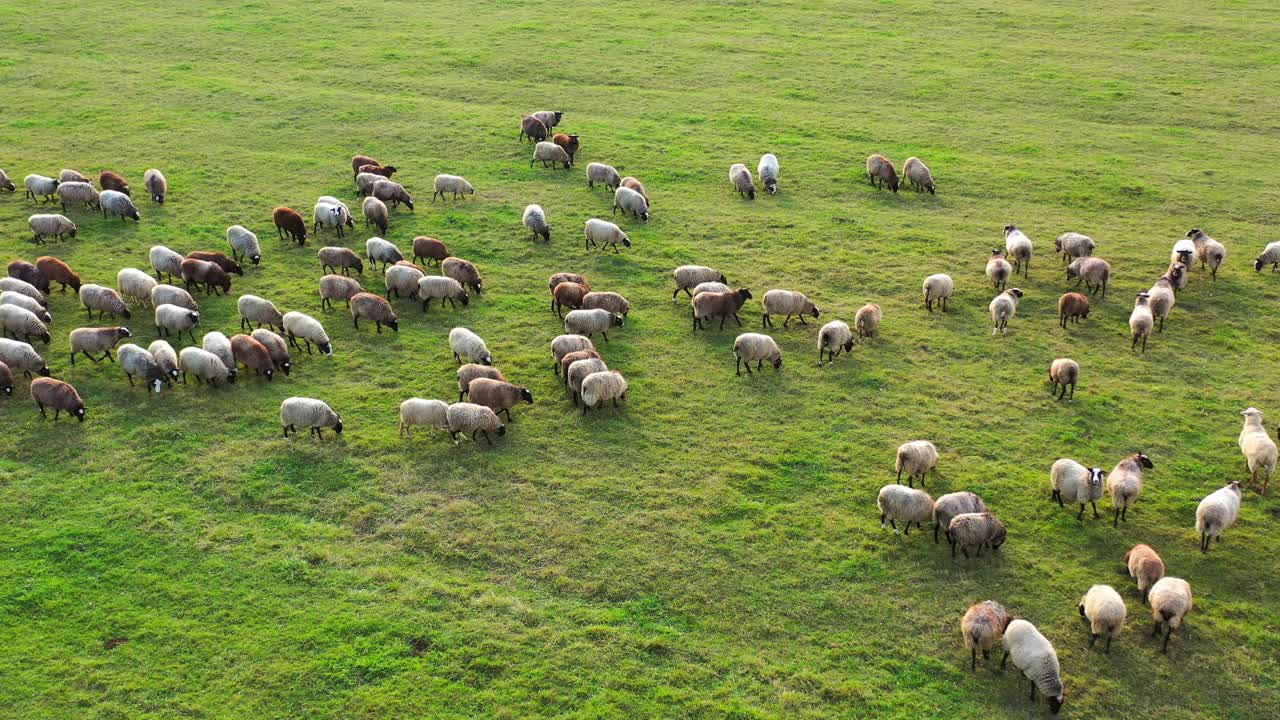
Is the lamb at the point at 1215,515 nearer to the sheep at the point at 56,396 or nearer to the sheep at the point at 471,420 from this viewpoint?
the sheep at the point at 471,420

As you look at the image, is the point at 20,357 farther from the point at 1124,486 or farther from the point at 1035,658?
the point at 1124,486

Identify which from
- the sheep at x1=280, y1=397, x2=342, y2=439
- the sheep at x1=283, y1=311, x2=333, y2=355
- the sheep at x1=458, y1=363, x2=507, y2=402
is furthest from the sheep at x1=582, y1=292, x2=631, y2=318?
the sheep at x1=280, y1=397, x2=342, y2=439

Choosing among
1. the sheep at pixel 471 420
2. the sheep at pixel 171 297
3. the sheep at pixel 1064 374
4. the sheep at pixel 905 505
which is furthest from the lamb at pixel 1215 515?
A: the sheep at pixel 171 297

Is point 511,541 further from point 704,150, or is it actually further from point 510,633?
point 704,150

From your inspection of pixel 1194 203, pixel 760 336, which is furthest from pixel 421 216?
pixel 1194 203

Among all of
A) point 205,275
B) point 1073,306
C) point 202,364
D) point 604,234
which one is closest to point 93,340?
point 202,364
